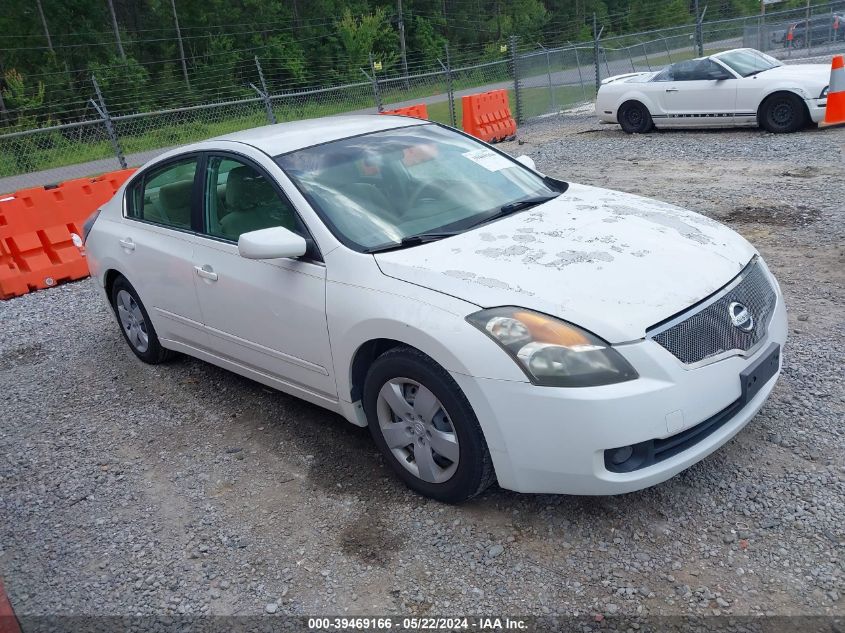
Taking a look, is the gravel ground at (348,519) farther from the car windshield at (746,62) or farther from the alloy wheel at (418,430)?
the car windshield at (746,62)

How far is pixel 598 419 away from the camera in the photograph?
111 inches

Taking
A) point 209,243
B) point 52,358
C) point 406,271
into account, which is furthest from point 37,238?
point 406,271

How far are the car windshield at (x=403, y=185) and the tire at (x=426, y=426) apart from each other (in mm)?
657

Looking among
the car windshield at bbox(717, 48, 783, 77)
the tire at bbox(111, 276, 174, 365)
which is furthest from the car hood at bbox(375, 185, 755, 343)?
the car windshield at bbox(717, 48, 783, 77)

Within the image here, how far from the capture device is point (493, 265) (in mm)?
3320

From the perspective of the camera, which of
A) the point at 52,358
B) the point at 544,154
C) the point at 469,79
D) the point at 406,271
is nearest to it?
the point at 406,271

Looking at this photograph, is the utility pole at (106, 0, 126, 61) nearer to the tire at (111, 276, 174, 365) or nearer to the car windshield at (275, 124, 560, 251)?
the tire at (111, 276, 174, 365)

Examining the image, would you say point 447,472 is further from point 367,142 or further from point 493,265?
point 367,142

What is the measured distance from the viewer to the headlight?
9.43 ft

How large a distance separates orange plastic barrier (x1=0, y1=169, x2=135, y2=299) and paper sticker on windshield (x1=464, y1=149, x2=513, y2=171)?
5244mm

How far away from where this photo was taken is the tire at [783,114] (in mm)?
11586

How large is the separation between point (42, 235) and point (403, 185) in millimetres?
5798

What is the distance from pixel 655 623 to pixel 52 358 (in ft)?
16.8

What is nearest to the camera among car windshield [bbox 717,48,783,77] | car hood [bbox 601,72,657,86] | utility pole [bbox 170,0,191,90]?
car windshield [bbox 717,48,783,77]
